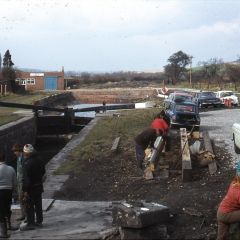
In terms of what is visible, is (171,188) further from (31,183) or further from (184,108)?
(184,108)

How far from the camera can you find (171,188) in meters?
15.2

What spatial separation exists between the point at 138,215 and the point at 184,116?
66.9 ft

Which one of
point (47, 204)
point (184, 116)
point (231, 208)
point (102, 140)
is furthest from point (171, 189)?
point (184, 116)

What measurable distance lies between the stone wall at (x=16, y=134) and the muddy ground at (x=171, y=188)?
7.07 meters

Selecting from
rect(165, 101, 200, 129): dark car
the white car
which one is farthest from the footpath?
the white car

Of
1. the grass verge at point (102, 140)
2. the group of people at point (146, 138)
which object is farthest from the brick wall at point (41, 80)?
the group of people at point (146, 138)

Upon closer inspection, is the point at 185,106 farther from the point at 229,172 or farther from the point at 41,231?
the point at 41,231

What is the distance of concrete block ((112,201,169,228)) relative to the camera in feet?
32.4

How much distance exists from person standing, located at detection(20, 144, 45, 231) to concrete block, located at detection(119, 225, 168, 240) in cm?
222

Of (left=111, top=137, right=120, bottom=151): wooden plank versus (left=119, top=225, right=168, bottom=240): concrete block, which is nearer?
(left=119, top=225, right=168, bottom=240): concrete block

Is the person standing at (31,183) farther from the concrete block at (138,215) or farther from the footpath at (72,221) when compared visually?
the concrete block at (138,215)

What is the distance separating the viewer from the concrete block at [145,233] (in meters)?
9.99

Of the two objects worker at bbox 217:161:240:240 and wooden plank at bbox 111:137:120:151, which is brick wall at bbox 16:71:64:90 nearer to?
wooden plank at bbox 111:137:120:151

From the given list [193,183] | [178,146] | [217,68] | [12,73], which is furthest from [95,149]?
[217,68]
